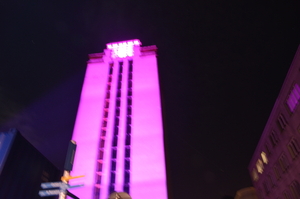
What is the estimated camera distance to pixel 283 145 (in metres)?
26.6

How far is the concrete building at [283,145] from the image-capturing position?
23188 mm

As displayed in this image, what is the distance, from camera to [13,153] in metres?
13.6

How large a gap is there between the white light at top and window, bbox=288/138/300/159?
97.3ft

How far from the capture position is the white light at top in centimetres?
4362

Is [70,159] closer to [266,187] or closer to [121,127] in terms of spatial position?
[121,127]

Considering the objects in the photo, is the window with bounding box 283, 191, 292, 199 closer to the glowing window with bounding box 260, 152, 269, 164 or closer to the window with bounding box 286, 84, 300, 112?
the glowing window with bounding box 260, 152, 269, 164

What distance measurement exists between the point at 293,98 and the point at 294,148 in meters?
5.58

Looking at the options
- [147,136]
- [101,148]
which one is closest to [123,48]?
[147,136]

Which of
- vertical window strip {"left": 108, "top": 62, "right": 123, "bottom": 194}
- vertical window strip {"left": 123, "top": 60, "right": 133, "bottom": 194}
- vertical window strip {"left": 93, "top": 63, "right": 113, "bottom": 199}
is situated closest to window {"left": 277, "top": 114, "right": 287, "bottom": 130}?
vertical window strip {"left": 123, "top": 60, "right": 133, "bottom": 194}

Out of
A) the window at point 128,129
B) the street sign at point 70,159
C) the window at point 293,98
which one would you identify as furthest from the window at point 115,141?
the street sign at point 70,159

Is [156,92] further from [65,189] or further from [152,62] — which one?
[65,189]

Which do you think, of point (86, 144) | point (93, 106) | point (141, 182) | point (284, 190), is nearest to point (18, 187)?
point (141, 182)

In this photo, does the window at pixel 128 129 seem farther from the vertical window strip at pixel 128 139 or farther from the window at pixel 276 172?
the window at pixel 276 172

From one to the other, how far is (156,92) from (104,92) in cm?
890
